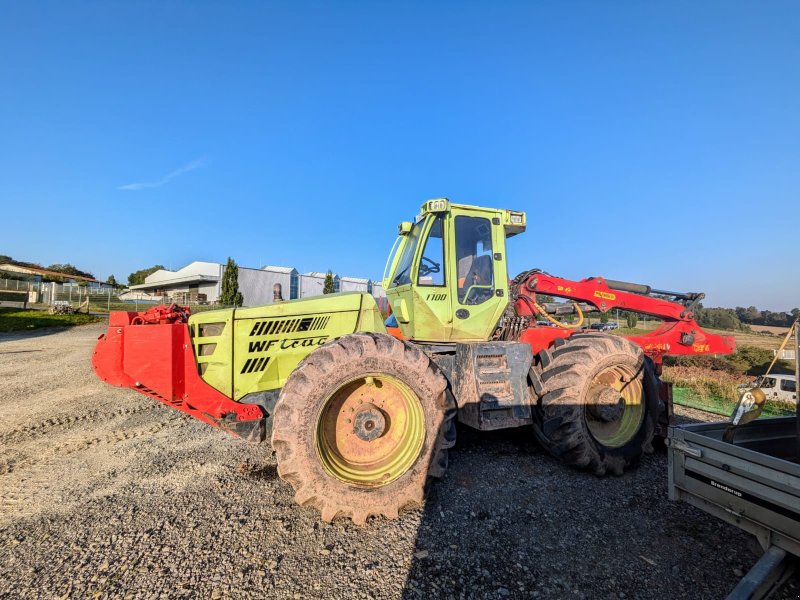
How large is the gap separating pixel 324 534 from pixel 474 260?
3297 mm

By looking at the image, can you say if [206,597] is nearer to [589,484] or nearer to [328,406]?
[328,406]

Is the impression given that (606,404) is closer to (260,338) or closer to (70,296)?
(260,338)

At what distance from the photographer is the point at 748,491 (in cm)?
225

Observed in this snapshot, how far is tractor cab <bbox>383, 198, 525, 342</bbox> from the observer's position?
443 cm

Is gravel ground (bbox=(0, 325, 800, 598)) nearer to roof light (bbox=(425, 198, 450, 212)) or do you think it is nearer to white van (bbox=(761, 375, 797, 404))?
roof light (bbox=(425, 198, 450, 212))

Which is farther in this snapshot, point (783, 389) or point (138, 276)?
point (138, 276)

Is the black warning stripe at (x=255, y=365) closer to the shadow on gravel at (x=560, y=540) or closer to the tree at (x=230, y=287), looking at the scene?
the shadow on gravel at (x=560, y=540)

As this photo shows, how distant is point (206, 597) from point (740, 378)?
38.2ft

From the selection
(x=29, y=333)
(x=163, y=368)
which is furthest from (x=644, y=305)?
(x=29, y=333)

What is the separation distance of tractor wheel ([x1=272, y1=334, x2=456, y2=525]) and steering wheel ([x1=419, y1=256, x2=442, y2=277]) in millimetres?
1313

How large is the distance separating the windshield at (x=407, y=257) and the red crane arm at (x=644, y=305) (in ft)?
5.00

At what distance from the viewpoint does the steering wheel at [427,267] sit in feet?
14.8

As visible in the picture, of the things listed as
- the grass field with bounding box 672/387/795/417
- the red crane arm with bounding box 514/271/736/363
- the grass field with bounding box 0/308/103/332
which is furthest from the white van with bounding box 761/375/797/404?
the grass field with bounding box 0/308/103/332

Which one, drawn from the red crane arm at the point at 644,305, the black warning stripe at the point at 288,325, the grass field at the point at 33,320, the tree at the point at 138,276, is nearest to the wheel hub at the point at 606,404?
the red crane arm at the point at 644,305
